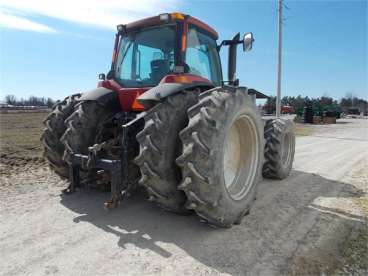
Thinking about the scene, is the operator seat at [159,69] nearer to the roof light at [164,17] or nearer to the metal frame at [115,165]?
the roof light at [164,17]

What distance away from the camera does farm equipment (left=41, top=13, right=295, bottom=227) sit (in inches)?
118

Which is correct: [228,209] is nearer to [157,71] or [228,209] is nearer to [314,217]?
[314,217]

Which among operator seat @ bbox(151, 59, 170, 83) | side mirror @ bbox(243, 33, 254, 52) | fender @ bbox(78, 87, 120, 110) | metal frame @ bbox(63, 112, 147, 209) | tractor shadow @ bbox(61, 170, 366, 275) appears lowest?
tractor shadow @ bbox(61, 170, 366, 275)

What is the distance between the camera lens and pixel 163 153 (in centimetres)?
306

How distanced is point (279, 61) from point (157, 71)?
1254cm

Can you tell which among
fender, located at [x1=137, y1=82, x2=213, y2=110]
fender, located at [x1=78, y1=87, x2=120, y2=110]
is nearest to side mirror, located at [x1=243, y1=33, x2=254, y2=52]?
fender, located at [x1=137, y1=82, x2=213, y2=110]

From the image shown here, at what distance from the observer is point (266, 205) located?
4.23m

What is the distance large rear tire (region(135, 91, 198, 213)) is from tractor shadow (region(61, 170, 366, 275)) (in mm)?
358

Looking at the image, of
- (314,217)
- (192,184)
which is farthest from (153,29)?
(314,217)

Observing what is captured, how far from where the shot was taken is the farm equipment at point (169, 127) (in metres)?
2.99

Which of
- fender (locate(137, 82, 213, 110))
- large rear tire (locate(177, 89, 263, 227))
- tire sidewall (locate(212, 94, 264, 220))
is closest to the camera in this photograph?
large rear tire (locate(177, 89, 263, 227))

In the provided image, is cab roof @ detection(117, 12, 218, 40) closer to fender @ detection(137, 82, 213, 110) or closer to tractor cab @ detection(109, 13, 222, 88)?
tractor cab @ detection(109, 13, 222, 88)

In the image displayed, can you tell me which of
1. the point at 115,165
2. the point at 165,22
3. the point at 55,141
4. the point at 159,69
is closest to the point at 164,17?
the point at 165,22

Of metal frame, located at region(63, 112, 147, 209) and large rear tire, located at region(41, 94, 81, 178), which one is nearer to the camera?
metal frame, located at region(63, 112, 147, 209)
